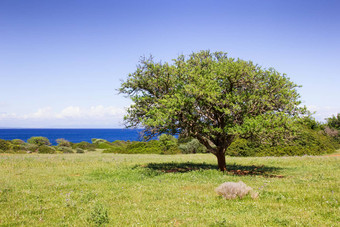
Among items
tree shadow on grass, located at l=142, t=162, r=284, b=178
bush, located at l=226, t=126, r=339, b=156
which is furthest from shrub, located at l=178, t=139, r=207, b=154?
tree shadow on grass, located at l=142, t=162, r=284, b=178

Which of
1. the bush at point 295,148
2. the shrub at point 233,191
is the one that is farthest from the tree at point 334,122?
the shrub at point 233,191

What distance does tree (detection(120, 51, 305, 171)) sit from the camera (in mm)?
16969

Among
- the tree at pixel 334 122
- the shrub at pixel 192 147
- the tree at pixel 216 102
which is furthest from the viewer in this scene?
the tree at pixel 334 122

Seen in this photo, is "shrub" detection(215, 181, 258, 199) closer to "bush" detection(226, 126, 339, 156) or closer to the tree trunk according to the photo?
the tree trunk

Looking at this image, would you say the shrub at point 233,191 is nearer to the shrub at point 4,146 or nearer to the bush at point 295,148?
the bush at point 295,148

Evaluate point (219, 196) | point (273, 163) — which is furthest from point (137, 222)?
point (273, 163)

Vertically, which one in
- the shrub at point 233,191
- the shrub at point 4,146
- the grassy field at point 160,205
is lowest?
the shrub at point 4,146

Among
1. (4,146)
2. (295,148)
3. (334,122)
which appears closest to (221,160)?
(295,148)

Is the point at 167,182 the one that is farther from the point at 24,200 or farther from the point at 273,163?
the point at 273,163

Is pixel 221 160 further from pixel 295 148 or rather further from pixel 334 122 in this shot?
pixel 334 122

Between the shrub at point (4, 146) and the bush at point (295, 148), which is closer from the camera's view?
the bush at point (295, 148)

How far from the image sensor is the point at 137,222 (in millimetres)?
7988

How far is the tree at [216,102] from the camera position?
55.7 ft

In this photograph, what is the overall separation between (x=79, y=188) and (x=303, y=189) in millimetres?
11788
